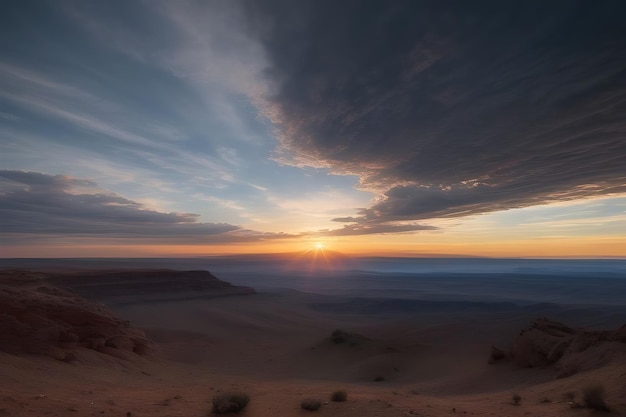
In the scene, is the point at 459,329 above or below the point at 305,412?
below

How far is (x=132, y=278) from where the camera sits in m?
60.3

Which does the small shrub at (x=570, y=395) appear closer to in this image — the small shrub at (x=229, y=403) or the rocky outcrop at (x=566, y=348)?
the rocky outcrop at (x=566, y=348)

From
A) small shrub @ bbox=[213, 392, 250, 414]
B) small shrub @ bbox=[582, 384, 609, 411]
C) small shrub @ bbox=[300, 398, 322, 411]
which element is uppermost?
small shrub @ bbox=[582, 384, 609, 411]

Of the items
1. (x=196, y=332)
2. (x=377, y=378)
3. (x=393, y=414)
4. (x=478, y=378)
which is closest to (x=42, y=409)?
(x=393, y=414)

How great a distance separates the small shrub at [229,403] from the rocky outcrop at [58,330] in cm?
1094

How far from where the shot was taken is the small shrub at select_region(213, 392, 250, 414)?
9566 millimetres

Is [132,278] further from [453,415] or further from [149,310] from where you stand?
[453,415]

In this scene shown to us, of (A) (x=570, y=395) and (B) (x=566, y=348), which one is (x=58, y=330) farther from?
(B) (x=566, y=348)

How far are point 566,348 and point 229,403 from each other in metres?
17.7

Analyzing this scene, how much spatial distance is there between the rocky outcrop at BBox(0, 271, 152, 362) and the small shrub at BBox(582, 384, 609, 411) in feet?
64.0

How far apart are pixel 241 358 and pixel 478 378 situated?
16.4 m

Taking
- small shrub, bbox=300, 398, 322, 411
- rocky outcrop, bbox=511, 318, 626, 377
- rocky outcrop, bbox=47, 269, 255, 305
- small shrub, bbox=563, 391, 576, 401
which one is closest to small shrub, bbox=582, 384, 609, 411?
small shrub, bbox=563, 391, 576, 401

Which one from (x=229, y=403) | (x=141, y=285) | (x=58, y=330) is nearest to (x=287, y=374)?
(x=58, y=330)

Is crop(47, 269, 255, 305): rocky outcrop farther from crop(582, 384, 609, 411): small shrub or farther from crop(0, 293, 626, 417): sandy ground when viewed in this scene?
crop(582, 384, 609, 411): small shrub
